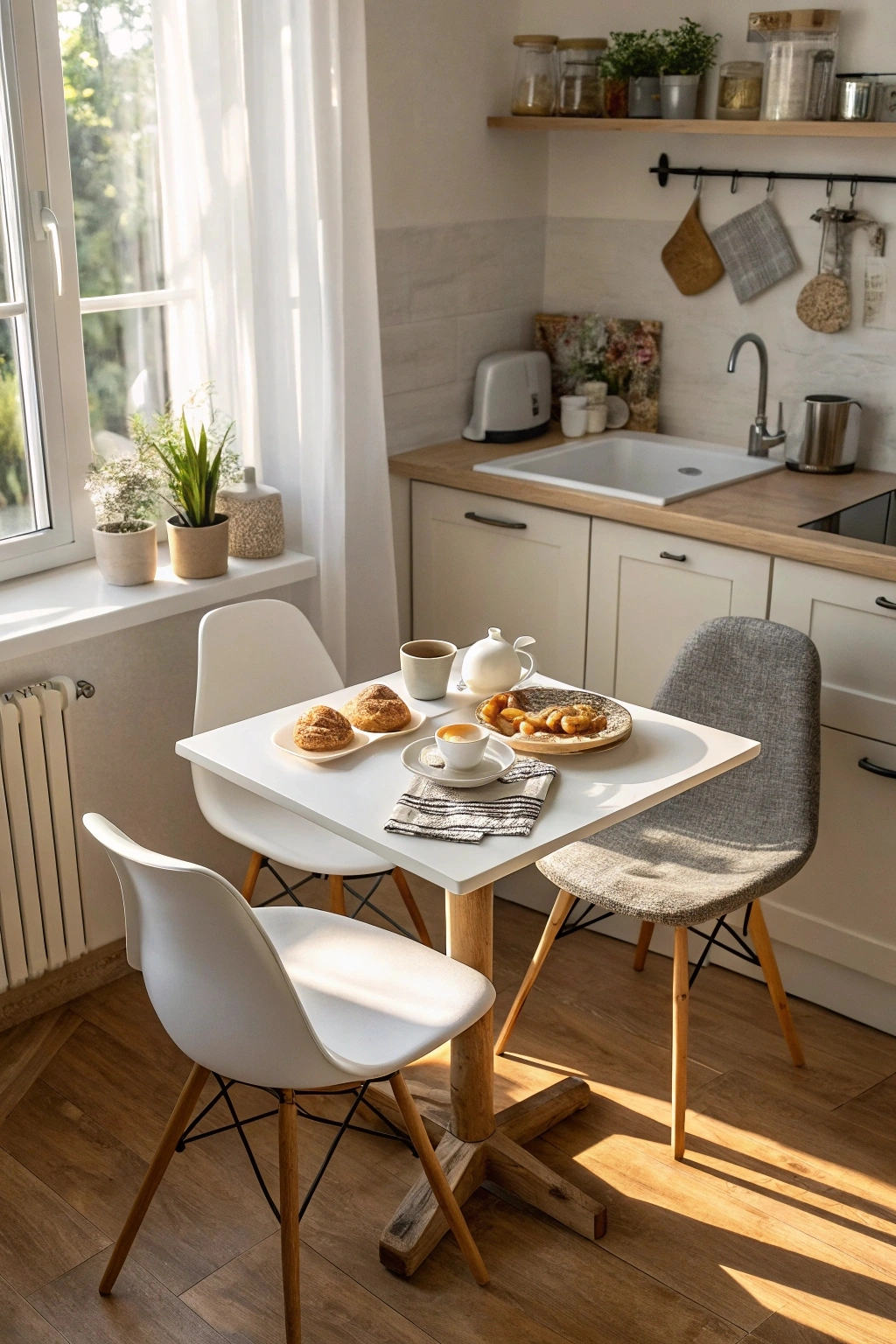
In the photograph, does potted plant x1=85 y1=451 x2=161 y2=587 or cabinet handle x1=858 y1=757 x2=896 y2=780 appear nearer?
cabinet handle x1=858 y1=757 x2=896 y2=780

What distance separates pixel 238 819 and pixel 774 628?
3.47 feet

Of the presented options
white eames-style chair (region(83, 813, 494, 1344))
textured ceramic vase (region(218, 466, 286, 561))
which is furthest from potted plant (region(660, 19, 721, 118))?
white eames-style chair (region(83, 813, 494, 1344))

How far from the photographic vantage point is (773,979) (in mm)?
2568

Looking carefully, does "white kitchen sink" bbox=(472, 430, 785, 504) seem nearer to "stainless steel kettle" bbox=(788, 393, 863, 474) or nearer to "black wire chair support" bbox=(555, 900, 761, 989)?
"stainless steel kettle" bbox=(788, 393, 863, 474)

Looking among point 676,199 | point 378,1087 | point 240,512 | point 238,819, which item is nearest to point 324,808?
point 238,819

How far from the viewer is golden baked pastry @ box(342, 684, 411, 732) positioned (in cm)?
216

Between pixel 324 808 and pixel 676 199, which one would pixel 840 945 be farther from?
pixel 676 199

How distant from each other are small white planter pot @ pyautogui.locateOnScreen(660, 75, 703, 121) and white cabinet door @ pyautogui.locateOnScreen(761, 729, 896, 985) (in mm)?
1466

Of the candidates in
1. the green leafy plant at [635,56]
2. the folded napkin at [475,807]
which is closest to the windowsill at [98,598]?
the folded napkin at [475,807]

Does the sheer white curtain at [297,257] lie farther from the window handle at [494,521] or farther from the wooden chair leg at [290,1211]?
the wooden chair leg at [290,1211]

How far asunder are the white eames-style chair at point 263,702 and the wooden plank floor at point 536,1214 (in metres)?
0.45

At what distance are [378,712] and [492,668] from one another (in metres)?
0.22

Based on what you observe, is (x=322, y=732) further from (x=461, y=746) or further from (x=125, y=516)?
(x=125, y=516)

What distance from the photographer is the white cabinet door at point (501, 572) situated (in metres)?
3.04
